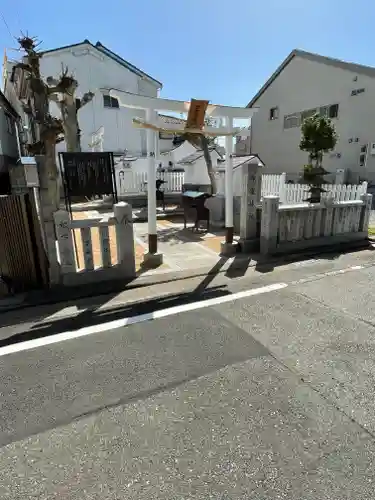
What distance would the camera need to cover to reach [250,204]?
6598mm

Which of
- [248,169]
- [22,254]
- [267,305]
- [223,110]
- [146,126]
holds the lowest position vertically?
[267,305]

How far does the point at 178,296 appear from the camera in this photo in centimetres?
461

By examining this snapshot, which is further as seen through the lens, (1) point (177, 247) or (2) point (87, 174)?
(1) point (177, 247)

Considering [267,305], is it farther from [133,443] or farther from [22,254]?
[22,254]

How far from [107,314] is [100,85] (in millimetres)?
18848

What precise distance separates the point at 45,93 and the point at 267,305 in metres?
9.43

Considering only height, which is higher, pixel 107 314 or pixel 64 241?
pixel 64 241

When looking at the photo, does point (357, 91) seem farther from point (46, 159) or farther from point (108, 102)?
point (46, 159)

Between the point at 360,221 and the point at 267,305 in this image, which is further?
the point at 360,221

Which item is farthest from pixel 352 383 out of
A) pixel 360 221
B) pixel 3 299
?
pixel 360 221

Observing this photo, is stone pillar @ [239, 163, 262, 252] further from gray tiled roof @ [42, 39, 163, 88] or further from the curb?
gray tiled roof @ [42, 39, 163, 88]

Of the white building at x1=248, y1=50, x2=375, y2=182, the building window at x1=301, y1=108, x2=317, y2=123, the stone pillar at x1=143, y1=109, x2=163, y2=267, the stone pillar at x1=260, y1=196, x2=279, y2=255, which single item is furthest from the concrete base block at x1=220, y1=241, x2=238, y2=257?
the building window at x1=301, y1=108, x2=317, y2=123

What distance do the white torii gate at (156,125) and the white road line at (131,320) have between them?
1803 millimetres

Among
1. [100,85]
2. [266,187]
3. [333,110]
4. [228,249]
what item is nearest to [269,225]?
[228,249]
